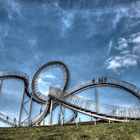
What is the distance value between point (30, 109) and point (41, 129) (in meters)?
18.3

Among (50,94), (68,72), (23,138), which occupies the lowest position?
(23,138)

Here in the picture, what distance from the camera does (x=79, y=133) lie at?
31.2m

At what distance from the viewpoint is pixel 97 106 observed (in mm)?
45812

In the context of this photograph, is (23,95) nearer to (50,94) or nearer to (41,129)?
(50,94)

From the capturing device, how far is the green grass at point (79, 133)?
2984 cm

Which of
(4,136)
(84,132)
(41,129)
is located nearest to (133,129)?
(84,132)

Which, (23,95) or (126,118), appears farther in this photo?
(23,95)

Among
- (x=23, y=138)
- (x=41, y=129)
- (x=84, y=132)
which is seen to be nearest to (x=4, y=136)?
(x=23, y=138)

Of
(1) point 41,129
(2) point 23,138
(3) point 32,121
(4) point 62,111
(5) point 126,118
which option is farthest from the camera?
(3) point 32,121

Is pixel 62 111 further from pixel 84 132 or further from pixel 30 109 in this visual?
pixel 84 132

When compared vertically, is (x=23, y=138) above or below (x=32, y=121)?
below

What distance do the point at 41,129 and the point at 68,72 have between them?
2028 centimetres

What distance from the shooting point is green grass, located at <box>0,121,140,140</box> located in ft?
97.9

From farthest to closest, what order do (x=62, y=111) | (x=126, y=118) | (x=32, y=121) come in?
(x=32, y=121)
(x=62, y=111)
(x=126, y=118)
